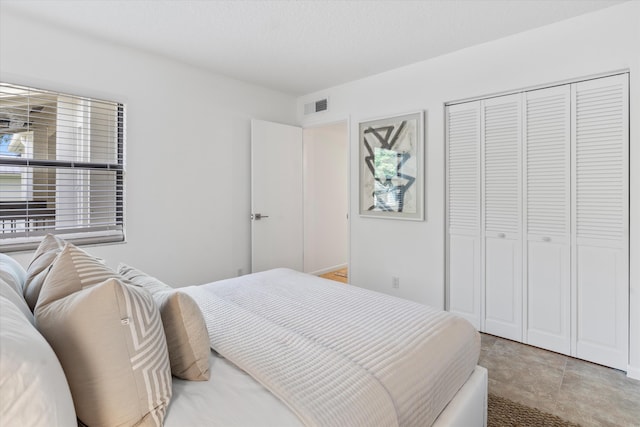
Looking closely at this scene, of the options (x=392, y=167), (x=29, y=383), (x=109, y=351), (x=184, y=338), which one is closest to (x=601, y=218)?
(x=392, y=167)

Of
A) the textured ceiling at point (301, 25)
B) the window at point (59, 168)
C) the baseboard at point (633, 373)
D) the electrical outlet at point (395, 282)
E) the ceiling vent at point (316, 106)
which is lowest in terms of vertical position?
the baseboard at point (633, 373)

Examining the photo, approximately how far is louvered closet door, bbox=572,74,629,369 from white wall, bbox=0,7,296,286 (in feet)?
10.3

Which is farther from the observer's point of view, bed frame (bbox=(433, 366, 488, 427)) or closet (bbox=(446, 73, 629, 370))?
closet (bbox=(446, 73, 629, 370))

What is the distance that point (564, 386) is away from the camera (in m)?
2.17

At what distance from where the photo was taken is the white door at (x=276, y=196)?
394 centimetres

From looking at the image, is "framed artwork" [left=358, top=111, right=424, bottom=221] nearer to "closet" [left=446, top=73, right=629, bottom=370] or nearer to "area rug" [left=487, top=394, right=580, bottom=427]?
"closet" [left=446, top=73, right=629, bottom=370]

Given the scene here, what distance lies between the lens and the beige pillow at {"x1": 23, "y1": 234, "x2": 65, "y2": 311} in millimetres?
1173

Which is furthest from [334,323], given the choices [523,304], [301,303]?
[523,304]

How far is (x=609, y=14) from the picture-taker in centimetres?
236

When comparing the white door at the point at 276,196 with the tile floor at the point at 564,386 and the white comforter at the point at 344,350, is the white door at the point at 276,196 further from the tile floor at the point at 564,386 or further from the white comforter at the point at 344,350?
the tile floor at the point at 564,386

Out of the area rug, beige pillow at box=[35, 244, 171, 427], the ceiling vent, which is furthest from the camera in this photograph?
the ceiling vent

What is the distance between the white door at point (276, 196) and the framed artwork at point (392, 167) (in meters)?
0.95

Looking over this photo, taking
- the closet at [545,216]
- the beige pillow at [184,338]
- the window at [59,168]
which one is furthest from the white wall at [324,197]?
the beige pillow at [184,338]

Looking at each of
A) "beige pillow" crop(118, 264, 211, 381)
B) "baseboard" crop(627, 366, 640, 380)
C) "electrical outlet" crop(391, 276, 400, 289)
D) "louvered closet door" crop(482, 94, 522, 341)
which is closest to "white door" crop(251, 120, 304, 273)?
"electrical outlet" crop(391, 276, 400, 289)
